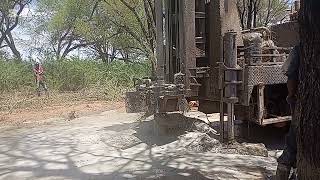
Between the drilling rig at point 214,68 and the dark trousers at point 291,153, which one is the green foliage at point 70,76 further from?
the dark trousers at point 291,153

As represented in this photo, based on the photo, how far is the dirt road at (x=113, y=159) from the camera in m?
5.25

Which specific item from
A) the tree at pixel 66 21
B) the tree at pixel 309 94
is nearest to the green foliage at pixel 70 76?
the tree at pixel 66 21

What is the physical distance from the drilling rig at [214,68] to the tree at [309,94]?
9.61 feet

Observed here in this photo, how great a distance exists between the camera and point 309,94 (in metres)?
3.44

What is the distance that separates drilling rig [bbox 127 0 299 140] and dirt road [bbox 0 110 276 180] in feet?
2.20

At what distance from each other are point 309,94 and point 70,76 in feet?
60.6

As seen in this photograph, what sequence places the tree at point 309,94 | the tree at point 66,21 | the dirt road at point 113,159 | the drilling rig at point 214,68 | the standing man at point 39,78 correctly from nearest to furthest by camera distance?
1. the tree at point 309,94
2. the dirt road at point 113,159
3. the drilling rig at point 214,68
4. the standing man at point 39,78
5. the tree at point 66,21

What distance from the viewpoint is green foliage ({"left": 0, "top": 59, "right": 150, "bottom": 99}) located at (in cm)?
1970

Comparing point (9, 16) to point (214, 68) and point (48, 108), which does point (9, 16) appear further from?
point (214, 68)

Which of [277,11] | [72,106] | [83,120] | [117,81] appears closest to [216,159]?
[83,120]

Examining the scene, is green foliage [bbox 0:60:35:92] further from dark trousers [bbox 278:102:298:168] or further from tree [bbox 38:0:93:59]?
dark trousers [bbox 278:102:298:168]

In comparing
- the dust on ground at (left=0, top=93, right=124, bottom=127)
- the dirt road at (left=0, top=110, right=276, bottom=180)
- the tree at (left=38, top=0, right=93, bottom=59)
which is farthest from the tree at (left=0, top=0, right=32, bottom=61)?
the dirt road at (left=0, top=110, right=276, bottom=180)

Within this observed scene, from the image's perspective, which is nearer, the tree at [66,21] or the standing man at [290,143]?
the standing man at [290,143]

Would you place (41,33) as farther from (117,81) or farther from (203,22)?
(203,22)
